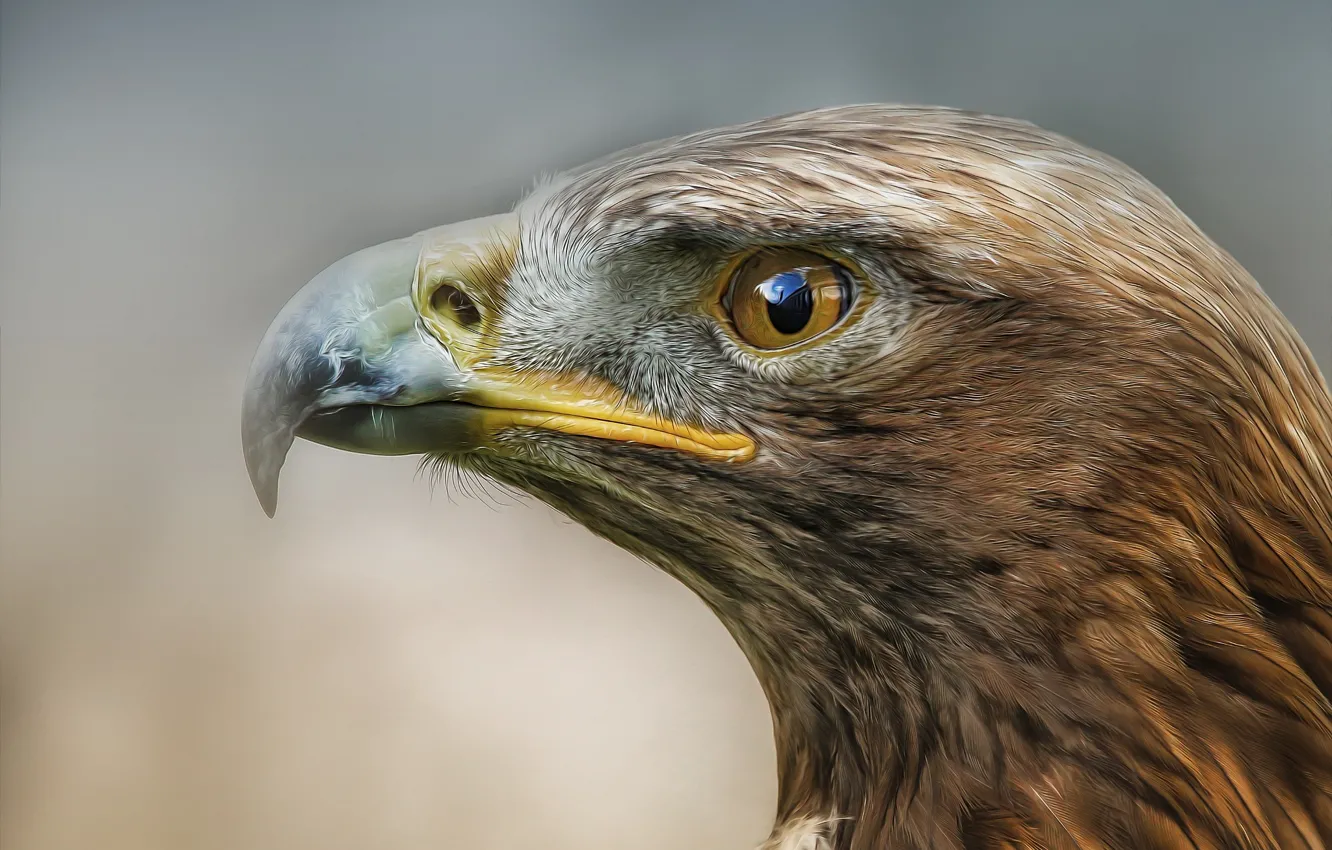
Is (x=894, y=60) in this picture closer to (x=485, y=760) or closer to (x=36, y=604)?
(x=485, y=760)

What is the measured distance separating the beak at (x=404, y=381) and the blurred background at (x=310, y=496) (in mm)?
316

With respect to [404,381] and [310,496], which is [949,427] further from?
[310,496]

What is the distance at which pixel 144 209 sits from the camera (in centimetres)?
110

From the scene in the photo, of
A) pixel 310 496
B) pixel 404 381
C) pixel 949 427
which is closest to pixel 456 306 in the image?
pixel 404 381

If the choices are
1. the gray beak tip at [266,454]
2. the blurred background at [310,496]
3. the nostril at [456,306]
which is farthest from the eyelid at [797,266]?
the blurred background at [310,496]

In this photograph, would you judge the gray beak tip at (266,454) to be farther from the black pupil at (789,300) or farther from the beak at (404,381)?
the black pupil at (789,300)

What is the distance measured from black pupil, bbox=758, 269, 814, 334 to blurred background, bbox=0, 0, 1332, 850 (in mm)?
417

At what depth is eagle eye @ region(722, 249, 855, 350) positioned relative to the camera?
1.70 feet

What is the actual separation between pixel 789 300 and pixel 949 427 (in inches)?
4.8

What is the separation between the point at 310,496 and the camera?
3.33 feet

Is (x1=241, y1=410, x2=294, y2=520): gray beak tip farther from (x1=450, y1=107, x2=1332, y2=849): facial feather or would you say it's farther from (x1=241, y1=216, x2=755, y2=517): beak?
(x1=450, y1=107, x2=1332, y2=849): facial feather

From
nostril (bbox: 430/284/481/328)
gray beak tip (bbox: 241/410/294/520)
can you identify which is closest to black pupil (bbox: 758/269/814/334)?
nostril (bbox: 430/284/481/328)

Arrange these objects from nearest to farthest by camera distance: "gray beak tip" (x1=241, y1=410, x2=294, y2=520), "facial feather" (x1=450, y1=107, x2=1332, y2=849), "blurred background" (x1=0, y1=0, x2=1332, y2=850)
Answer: "facial feather" (x1=450, y1=107, x2=1332, y2=849) < "gray beak tip" (x1=241, y1=410, x2=294, y2=520) < "blurred background" (x1=0, y1=0, x2=1332, y2=850)

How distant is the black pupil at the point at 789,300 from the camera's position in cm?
52
